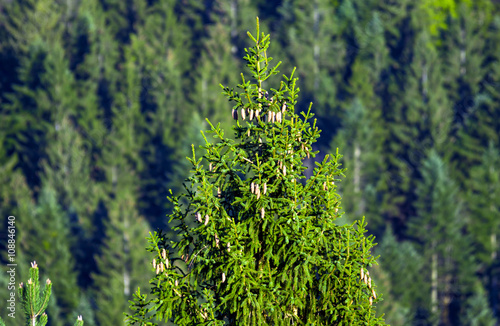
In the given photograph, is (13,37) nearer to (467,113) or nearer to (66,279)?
(66,279)

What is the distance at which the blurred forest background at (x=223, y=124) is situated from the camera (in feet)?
245

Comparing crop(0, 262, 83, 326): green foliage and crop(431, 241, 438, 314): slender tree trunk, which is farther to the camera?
crop(431, 241, 438, 314): slender tree trunk

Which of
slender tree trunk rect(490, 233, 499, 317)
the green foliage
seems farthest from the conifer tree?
the green foliage

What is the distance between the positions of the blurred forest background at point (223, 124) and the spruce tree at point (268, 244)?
171ft

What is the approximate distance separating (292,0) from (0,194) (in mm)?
47561

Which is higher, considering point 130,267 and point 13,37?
point 13,37

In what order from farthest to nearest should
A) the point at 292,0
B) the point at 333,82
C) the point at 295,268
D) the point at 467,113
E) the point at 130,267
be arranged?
Result: the point at 292,0 → the point at 333,82 → the point at 467,113 → the point at 130,267 → the point at 295,268

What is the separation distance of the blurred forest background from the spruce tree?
2051 inches

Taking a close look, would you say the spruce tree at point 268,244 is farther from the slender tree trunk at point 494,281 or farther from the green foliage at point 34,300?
the slender tree trunk at point 494,281

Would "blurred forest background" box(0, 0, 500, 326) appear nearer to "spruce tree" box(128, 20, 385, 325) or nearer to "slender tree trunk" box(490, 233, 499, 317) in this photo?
"slender tree trunk" box(490, 233, 499, 317)

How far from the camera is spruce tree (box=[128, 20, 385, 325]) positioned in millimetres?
12586

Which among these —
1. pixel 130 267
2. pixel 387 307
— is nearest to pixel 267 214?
pixel 387 307

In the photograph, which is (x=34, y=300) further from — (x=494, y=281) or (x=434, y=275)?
(x=494, y=281)

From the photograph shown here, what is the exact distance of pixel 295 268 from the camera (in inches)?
498
